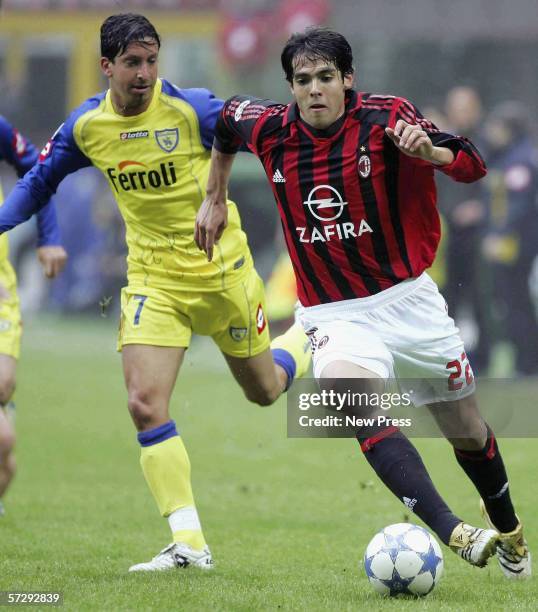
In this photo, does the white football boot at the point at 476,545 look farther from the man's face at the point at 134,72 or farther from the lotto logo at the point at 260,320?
the man's face at the point at 134,72

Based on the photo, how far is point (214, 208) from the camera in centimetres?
569

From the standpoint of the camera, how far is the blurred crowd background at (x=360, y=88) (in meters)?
13.3

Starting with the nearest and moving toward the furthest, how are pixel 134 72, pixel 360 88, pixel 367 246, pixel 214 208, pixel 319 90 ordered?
1. pixel 319 90
2. pixel 367 246
3. pixel 214 208
4. pixel 134 72
5. pixel 360 88

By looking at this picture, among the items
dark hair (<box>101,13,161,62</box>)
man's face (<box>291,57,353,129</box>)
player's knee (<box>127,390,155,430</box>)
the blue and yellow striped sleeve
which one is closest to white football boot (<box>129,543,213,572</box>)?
player's knee (<box>127,390,155,430</box>)

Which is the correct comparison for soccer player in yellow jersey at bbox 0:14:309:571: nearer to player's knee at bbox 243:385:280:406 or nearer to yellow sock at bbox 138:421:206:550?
yellow sock at bbox 138:421:206:550

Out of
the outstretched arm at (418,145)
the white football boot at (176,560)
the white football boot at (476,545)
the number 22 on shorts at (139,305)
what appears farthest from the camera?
the number 22 on shorts at (139,305)

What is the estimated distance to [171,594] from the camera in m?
4.98

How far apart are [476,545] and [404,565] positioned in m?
0.37

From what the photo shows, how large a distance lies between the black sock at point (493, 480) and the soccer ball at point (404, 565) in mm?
577

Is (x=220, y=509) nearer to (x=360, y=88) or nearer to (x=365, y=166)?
(x=365, y=166)

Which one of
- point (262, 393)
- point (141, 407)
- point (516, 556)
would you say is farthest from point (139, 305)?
point (516, 556)

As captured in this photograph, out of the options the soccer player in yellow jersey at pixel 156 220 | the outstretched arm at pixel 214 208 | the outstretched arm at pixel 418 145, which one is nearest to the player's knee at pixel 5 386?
the soccer player in yellow jersey at pixel 156 220

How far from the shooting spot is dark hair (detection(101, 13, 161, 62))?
5730mm

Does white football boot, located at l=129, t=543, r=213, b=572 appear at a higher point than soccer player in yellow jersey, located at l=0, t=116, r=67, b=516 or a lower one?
lower
